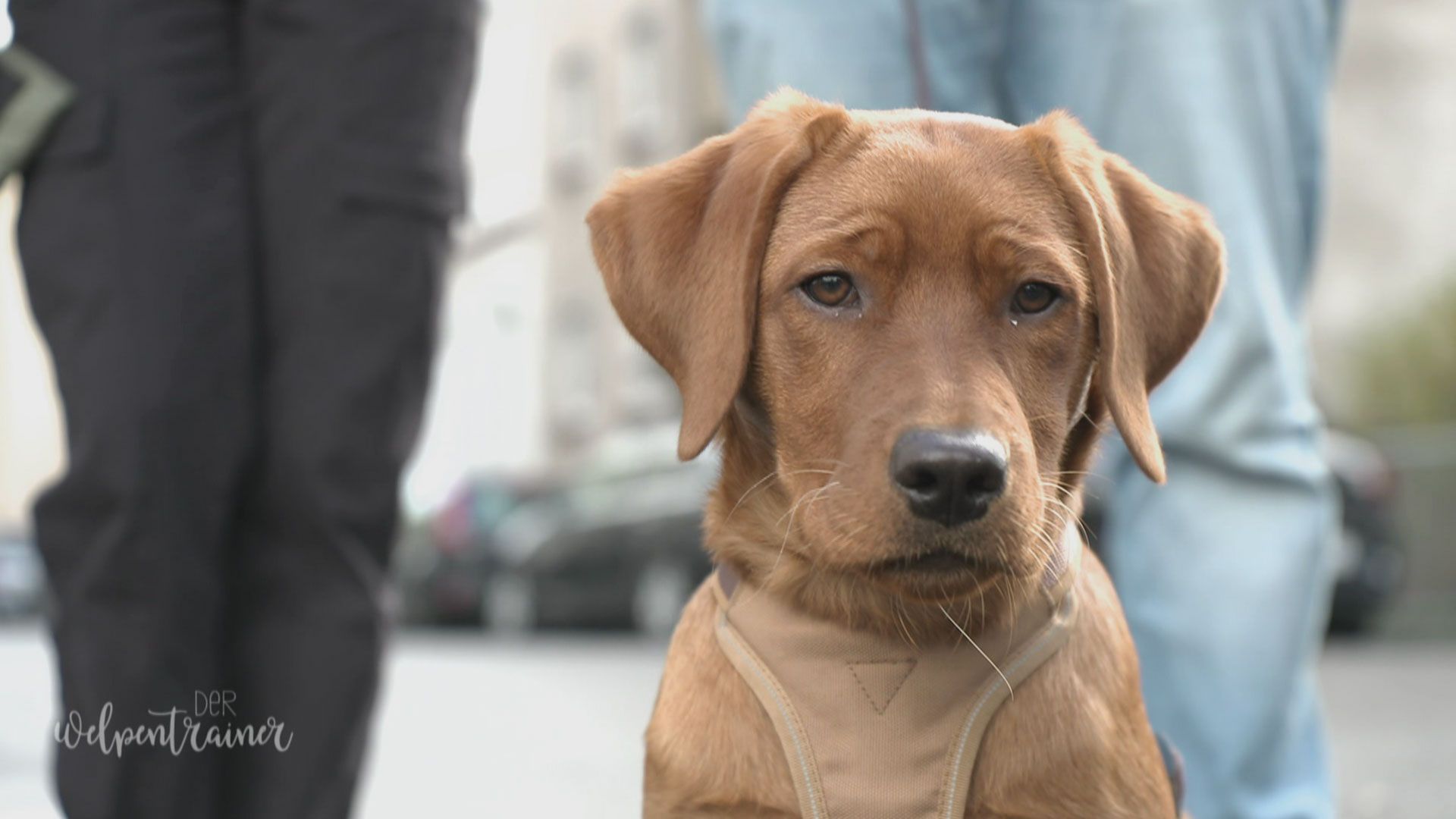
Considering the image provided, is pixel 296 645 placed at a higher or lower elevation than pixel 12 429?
higher

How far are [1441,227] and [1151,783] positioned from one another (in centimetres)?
2445

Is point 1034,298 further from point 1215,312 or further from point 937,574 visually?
point 1215,312

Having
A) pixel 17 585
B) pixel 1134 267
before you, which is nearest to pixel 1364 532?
pixel 1134 267

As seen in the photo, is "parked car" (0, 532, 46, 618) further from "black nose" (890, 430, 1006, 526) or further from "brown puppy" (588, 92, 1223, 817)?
"black nose" (890, 430, 1006, 526)

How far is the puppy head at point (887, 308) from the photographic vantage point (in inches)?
99.2

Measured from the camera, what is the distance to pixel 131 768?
2.85m

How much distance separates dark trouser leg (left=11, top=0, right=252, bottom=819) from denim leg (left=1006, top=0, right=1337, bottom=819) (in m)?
1.62

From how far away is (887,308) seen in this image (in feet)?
8.85

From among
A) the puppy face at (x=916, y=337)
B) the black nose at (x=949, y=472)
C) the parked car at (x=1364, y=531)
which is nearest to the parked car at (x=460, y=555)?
the parked car at (x=1364, y=531)

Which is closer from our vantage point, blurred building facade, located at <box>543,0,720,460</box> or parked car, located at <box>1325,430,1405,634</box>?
parked car, located at <box>1325,430,1405,634</box>

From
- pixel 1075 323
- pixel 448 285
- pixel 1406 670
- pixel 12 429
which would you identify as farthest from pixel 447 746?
pixel 12 429

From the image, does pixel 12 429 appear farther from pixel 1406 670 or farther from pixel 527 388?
→ pixel 1406 670

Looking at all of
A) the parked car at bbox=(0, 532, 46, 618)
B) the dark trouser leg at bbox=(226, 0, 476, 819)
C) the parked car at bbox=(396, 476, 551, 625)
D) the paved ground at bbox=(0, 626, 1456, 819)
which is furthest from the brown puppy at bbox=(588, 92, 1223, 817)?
the parked car at bbox=(0, 532, 46, 618)

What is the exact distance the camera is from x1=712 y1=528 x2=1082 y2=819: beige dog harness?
248cm
